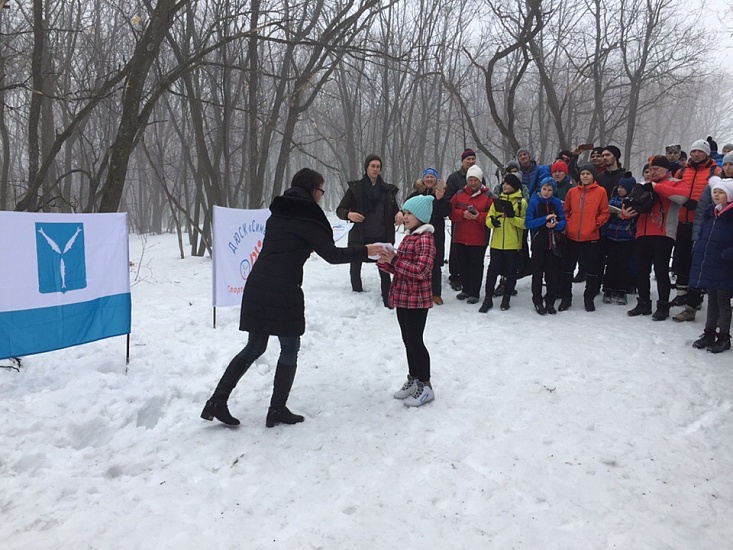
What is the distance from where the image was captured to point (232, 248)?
19.9ft

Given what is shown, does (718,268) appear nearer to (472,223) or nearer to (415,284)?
(472,223)

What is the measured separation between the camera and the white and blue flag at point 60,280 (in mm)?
3807

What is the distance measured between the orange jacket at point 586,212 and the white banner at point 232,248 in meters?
4.32

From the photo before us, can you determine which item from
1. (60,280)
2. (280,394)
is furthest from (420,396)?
(60,280)

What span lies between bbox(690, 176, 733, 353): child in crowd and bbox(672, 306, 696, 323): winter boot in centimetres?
84

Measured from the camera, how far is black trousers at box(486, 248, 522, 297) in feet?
23.3

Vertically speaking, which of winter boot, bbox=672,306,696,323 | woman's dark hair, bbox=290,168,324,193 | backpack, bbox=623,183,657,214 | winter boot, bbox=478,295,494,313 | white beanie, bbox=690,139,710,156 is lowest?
winter boot, bbox=478,295,494,313

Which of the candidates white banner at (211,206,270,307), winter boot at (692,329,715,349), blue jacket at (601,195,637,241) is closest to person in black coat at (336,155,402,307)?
white banner at (211,206,270,307)

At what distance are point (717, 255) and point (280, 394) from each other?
183 inches

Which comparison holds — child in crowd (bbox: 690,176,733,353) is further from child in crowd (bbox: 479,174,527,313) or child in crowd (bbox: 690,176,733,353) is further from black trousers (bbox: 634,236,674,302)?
child in crowd (bbox: 479,174,527,313)

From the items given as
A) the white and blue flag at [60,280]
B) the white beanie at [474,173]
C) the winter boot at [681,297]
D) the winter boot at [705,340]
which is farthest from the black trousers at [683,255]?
the white and blue flag at [60,280]

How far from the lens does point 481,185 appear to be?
7.49 meters

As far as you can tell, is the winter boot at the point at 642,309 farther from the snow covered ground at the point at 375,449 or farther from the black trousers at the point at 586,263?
the snow covered ground at the point at 375,449

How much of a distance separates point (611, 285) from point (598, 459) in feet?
14.9
